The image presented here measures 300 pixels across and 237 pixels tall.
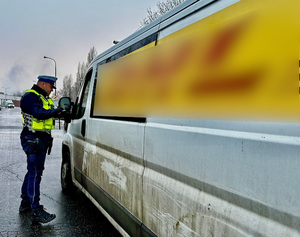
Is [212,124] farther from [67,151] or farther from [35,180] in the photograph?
[67,151]

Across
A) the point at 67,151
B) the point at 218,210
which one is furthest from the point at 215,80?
the point at 67,151

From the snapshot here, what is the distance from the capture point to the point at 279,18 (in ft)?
4.13

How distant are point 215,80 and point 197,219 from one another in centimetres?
78

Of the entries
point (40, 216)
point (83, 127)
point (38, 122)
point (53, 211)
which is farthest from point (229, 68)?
point (53, 211)

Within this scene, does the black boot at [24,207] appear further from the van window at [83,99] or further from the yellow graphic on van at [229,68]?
the yellow graphic on van at [229,68]

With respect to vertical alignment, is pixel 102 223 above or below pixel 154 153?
below

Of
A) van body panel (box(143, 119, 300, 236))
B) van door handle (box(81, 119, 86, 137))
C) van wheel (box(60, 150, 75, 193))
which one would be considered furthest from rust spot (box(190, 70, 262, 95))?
van wheel (box(60, 150, 75, 193))

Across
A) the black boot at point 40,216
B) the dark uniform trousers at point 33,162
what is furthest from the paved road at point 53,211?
the dark uniform trousers at point 33,162

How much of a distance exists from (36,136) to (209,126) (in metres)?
2.90

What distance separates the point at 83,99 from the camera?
420 centimetres

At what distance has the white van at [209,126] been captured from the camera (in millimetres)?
1208

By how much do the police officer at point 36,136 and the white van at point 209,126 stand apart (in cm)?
134

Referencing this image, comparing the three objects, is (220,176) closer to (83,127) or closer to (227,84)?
(227,84)

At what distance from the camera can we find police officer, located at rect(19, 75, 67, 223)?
3.72m
